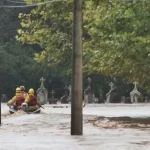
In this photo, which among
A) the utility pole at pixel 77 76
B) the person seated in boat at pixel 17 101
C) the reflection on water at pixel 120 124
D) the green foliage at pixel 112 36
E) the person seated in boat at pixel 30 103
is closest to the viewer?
the utility pole at pixel 77 76

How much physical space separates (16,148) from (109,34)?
1351 cm

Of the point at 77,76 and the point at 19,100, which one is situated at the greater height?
the point at 77,76

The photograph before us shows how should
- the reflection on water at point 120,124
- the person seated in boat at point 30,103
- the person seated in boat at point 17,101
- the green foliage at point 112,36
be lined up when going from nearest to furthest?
the reflection on water at point 120,124
the green foliage at point 112,36
the person seated in boat at point 30,103
the person seated in boat at point 17,101

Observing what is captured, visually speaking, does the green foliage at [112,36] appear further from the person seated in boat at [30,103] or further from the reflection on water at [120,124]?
the person seated in boat at [30,103]

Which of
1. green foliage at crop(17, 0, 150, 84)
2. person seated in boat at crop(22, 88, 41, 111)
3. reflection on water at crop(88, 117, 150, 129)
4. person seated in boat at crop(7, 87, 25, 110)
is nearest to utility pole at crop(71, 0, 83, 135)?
reflection on water at crop(88, 117, 150, 129)

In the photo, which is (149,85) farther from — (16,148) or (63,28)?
(16,148)

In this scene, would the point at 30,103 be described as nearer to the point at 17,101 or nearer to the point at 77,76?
the point at 17,101

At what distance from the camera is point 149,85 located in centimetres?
Answer: 3059

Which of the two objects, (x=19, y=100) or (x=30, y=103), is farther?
(x=19, y=100)

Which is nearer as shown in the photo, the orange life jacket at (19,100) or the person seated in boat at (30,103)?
the person seated in boat at (30,103)

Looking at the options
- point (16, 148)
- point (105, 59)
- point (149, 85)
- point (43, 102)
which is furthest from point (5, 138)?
point (43, 102)

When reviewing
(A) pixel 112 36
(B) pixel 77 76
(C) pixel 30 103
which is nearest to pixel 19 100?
(C) pixel 30 103

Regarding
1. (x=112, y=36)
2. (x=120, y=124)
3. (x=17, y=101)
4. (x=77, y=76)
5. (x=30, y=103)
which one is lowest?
(x=120, y=124)

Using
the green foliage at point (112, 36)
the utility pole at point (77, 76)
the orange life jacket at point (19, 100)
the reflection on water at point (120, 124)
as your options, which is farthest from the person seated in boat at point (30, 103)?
the utility pole at point (77, 76)
